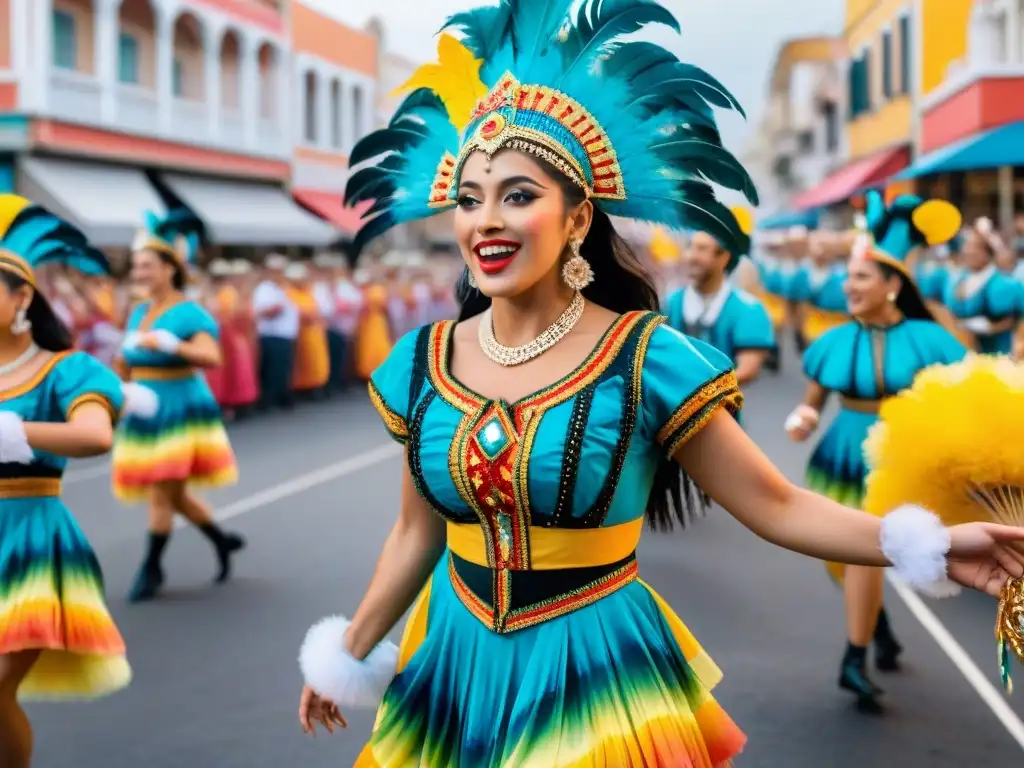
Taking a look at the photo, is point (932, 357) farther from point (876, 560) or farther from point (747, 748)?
point (876, 560)

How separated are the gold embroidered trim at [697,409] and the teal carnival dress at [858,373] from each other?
309cm

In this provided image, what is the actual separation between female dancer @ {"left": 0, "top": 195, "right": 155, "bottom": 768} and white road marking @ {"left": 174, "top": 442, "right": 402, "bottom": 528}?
4.88 m

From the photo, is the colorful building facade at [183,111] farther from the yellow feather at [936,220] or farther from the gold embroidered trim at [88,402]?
the gold embroidered trim at [88,402]

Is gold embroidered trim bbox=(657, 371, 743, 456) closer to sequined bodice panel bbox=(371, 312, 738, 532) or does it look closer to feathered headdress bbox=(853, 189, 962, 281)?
sequined bodice panel bbox=(371, 312, 738, 532)

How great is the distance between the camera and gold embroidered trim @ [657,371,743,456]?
8.88 ft

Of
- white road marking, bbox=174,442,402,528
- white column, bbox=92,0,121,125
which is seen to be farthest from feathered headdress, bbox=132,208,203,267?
white column, bbox=92,0,121,125

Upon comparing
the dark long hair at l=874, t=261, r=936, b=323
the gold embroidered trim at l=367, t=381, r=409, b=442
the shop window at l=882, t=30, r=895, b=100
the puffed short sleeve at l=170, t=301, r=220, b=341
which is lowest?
the gold embroidered trim at l=367, t=381, r=409, b=442

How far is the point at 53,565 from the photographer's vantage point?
432 cm

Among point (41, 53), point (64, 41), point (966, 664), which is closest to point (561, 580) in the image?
point (966, 664)

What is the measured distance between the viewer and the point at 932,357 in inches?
223

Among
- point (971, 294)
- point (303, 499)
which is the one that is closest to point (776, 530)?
point (303, 499)

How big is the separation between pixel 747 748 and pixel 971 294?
28.4ft

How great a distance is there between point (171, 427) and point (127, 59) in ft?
73.1

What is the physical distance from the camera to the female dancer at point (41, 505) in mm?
4078
